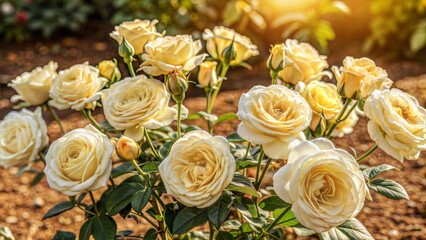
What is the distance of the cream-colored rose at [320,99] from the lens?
126 cm

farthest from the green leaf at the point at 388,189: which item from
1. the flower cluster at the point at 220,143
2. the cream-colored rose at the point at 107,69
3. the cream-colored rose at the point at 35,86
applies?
the cream-colored rose at the point at 35,86

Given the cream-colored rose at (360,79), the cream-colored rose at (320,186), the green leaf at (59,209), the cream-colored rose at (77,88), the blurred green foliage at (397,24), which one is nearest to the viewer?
the cream-colored rose at (320,186)

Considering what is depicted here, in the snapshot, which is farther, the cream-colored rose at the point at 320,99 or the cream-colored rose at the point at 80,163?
the cream-colored rose at the point at 320,99

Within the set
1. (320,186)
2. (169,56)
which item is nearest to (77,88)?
(169,56)

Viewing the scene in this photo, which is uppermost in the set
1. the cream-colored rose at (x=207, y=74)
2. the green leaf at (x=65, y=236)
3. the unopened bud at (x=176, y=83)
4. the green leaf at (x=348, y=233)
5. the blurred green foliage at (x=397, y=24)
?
the unopened bud at (x=176, y=83)

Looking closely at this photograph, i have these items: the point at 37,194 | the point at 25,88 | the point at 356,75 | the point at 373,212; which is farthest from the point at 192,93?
the point at 356,75

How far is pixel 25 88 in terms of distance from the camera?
4.58 feet

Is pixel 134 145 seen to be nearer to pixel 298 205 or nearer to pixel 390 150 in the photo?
pixel 298 205

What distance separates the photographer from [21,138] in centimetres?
132

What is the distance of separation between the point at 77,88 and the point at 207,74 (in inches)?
12.1

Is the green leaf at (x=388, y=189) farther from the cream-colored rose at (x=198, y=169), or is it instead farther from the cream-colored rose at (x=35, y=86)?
the cream-colored rose at (x=35, y=86)

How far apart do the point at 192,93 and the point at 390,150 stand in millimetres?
2488

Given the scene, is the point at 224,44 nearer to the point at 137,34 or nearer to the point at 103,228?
the point at 137,34

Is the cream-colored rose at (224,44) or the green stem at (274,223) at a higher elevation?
the cream-colored rose at (224,44)
